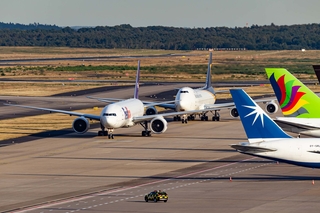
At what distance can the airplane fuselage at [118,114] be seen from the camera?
232 ft

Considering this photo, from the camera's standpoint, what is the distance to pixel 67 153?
64.2 m

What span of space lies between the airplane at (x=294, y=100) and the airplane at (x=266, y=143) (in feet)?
27.6

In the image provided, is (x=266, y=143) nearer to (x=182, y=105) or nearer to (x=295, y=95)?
(x=295, y=95)

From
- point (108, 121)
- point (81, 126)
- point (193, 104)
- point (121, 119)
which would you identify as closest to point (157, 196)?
point (108, 121)

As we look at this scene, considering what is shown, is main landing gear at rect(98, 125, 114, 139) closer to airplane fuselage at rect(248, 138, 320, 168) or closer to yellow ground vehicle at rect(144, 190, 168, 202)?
airplane fuselage at rect(248, 138, 320, 168)

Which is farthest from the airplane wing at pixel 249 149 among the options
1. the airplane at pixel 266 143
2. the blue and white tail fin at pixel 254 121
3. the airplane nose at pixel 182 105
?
the airplane nose at pixel 182 105

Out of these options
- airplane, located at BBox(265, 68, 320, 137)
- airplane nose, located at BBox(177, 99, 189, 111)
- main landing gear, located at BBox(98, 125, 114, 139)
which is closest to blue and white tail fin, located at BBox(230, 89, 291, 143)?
airplane, located at BBox(265, 68, 320, 137)

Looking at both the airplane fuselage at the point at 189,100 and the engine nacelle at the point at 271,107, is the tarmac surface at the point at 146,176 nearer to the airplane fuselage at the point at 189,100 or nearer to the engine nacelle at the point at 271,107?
the airplane fuselage at the point at 189,100

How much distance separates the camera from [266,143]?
46.3 meters

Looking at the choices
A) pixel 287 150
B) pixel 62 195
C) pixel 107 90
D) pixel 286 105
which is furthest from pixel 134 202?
pixel 107 90

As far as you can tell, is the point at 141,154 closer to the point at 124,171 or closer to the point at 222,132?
the point at 124,171

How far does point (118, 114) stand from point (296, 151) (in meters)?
27.4

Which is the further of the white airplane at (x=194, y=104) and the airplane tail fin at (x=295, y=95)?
the white airplane at (x=194, y=104)

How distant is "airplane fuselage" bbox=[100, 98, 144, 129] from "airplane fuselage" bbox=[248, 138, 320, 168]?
26087mm
